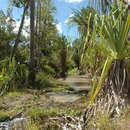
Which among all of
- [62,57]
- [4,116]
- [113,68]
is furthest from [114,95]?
[62,57]

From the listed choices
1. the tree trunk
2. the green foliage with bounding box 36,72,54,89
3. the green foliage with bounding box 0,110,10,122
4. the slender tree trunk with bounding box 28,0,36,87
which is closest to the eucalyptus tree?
the green foliage with bounding box 36,72,54,89

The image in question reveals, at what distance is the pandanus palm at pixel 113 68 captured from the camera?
5.39 m

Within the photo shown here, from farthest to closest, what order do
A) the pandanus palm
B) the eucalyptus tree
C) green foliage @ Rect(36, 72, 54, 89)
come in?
the eucalyptus tree
green foliage @ Rect(36, 72, 54, 89)
the pandanus palm

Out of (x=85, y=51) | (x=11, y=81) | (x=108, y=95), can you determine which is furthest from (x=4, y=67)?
(x=108, y=95)

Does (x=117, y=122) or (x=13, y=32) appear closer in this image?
(x=117, y=122)

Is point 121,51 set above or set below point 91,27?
below

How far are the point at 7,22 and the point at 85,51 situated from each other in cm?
1592

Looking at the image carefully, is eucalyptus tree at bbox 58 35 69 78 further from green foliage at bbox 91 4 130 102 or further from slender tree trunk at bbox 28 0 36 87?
green foliage at bbox 91 4 130 102

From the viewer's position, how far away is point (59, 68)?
22.3m

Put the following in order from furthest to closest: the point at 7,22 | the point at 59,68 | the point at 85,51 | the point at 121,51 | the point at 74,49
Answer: the point at 59,68 → the point at 7,22 → the point at 74,49 → the point at 85,51 → the point at 121,51

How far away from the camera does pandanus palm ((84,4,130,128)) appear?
17.7 ft

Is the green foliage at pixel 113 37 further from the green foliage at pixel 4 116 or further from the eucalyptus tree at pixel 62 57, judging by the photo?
the eucalyptus tree at pixel 62 57

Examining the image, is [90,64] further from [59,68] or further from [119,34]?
[59,68]

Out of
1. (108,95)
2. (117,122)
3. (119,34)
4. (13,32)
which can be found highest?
(13,32)
